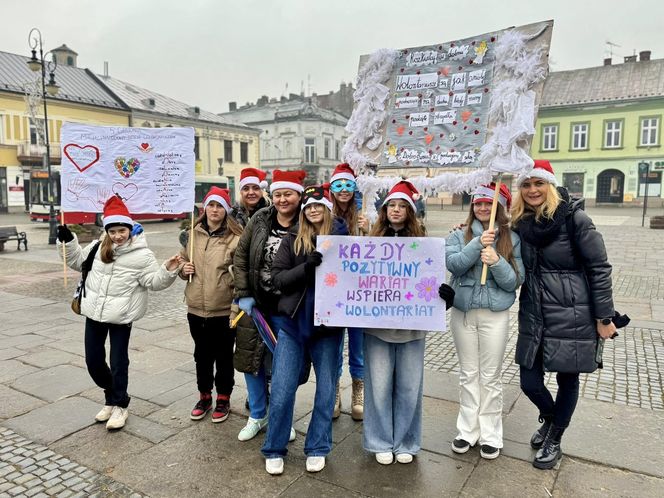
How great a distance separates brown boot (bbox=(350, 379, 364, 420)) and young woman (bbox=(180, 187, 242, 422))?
3.37 ft

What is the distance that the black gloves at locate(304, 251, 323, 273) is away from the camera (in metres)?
3.25

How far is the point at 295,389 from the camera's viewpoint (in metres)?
3.42

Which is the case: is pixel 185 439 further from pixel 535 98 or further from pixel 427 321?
pixel 535 98

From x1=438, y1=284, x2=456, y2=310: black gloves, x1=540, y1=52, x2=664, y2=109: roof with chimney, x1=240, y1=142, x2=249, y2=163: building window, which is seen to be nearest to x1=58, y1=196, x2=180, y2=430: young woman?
x1=438, y1=284, x2=456, y2=310: black gloves

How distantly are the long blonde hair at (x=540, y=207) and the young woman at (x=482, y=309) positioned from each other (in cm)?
8

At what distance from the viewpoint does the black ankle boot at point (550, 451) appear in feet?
11.3

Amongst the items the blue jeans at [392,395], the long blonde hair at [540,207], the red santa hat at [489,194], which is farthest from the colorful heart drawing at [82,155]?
the long blonde hair at [540,207]

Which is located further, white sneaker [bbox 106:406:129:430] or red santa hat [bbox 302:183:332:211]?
white sneaker [bbox 106:406:129:430]

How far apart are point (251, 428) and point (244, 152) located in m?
46.4

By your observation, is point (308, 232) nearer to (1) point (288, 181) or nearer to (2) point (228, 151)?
(1) point (288, 181)

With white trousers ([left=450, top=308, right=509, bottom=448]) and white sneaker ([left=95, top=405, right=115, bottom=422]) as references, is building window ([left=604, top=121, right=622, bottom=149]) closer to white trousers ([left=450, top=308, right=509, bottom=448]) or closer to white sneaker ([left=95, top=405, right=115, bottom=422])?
white trousers ([left=450, top=308, right=509, bottom=448])

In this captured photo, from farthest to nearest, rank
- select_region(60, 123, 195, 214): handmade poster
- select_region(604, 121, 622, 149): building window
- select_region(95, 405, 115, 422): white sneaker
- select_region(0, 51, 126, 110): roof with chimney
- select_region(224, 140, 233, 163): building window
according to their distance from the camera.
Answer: select_region(224, 140, 233, 163): building window < select_region(604, 121, 622, 149): building window < select_region(0, 51, 126, 110): roof with chimney < select_region(60, 123, 195, 214): handmade poster < select_region(95, 405, 115, 422): white sneaker

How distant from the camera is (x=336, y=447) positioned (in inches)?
148

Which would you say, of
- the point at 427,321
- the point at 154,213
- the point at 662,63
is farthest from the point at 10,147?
the point at 662,63
